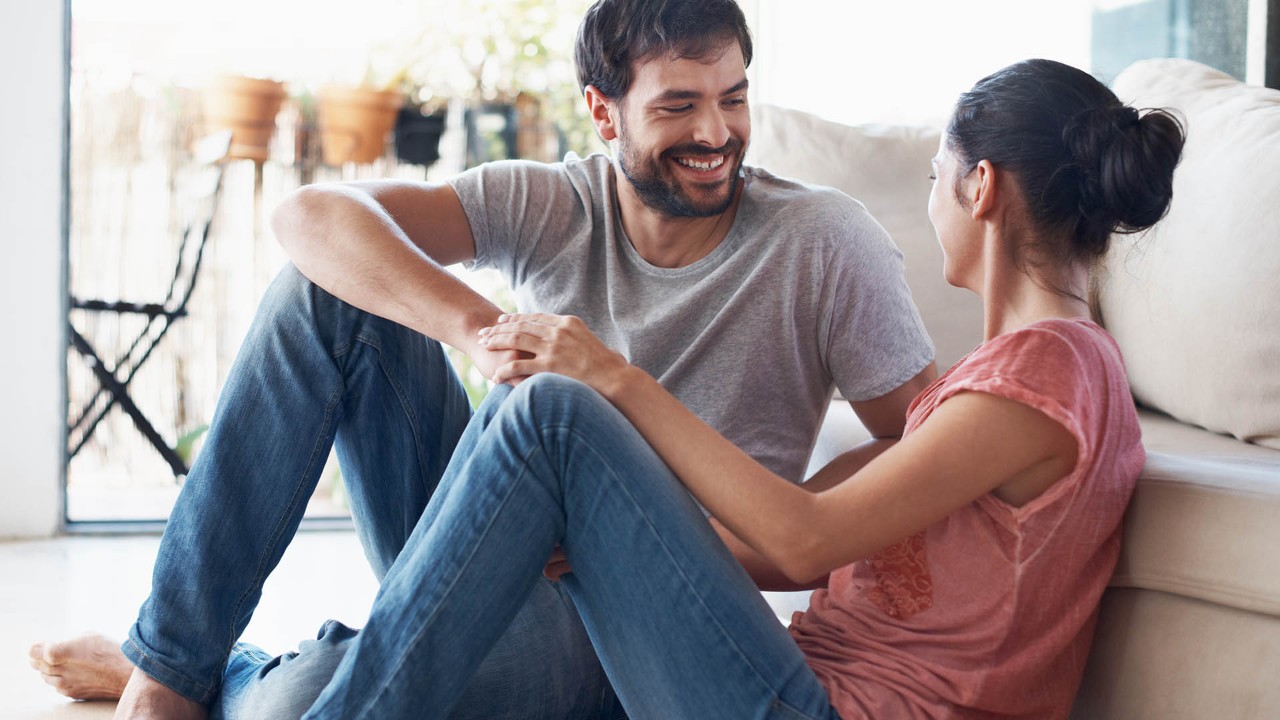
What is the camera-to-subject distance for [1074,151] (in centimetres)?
113

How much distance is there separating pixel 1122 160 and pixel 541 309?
0.81 metres

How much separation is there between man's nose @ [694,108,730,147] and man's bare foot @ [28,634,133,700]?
3.50 feet

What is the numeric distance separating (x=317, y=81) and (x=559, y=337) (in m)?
2.06

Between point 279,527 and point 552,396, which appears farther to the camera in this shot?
point 279,527

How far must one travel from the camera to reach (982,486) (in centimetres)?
101

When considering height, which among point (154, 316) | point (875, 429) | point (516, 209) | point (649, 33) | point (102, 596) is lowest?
point (102, 596)

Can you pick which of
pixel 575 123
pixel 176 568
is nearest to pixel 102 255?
pixel 575 123

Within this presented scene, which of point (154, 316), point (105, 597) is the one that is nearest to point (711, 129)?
point (105, 597)

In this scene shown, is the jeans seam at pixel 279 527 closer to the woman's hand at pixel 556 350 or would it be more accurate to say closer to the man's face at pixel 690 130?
the woman's hand at pixel 556 350

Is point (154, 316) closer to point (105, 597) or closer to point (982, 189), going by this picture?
point (105, 597)

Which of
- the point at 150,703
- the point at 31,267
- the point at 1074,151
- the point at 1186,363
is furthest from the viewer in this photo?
the point at 31,267

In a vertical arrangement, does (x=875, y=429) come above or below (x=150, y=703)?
above

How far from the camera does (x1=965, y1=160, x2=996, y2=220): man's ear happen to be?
3.83 feet

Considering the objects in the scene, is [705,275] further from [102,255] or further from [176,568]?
[102,255]
